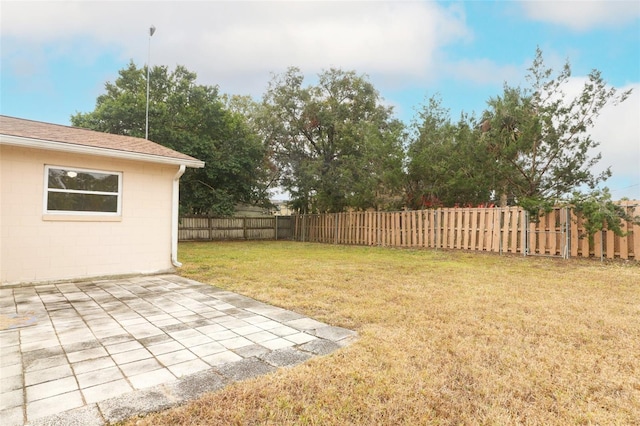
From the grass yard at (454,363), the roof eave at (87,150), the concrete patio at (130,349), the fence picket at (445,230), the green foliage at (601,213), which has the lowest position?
the concrete patio at (130,349)

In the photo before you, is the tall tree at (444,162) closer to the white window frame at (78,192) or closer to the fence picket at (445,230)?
the fence picket at (445,230)

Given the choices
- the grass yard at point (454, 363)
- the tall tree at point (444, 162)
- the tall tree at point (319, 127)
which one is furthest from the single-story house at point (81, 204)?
the tall tree at point (319, 127)

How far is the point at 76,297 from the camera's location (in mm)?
4574

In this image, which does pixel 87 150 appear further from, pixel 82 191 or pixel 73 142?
pixel 82 191

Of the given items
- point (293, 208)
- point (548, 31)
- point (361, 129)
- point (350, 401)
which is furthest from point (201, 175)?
point (350, 401)

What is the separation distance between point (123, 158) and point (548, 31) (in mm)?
12412

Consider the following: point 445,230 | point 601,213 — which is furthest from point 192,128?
point 601,213

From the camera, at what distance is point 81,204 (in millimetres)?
6000

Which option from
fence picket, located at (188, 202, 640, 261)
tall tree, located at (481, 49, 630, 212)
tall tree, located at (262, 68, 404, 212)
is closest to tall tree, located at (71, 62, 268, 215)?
fence picket, located at (188, 202, 640, 261)

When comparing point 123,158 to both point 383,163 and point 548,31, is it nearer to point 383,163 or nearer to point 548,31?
point 383,163

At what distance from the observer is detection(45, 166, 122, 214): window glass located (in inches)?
226

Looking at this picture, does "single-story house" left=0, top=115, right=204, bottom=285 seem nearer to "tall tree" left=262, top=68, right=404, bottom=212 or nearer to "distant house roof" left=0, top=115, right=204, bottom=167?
"distant house roof" left=0, top=115, right=204, bottom=167

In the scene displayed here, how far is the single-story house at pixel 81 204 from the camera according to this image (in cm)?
537

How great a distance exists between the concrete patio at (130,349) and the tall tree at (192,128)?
36.6 ft
